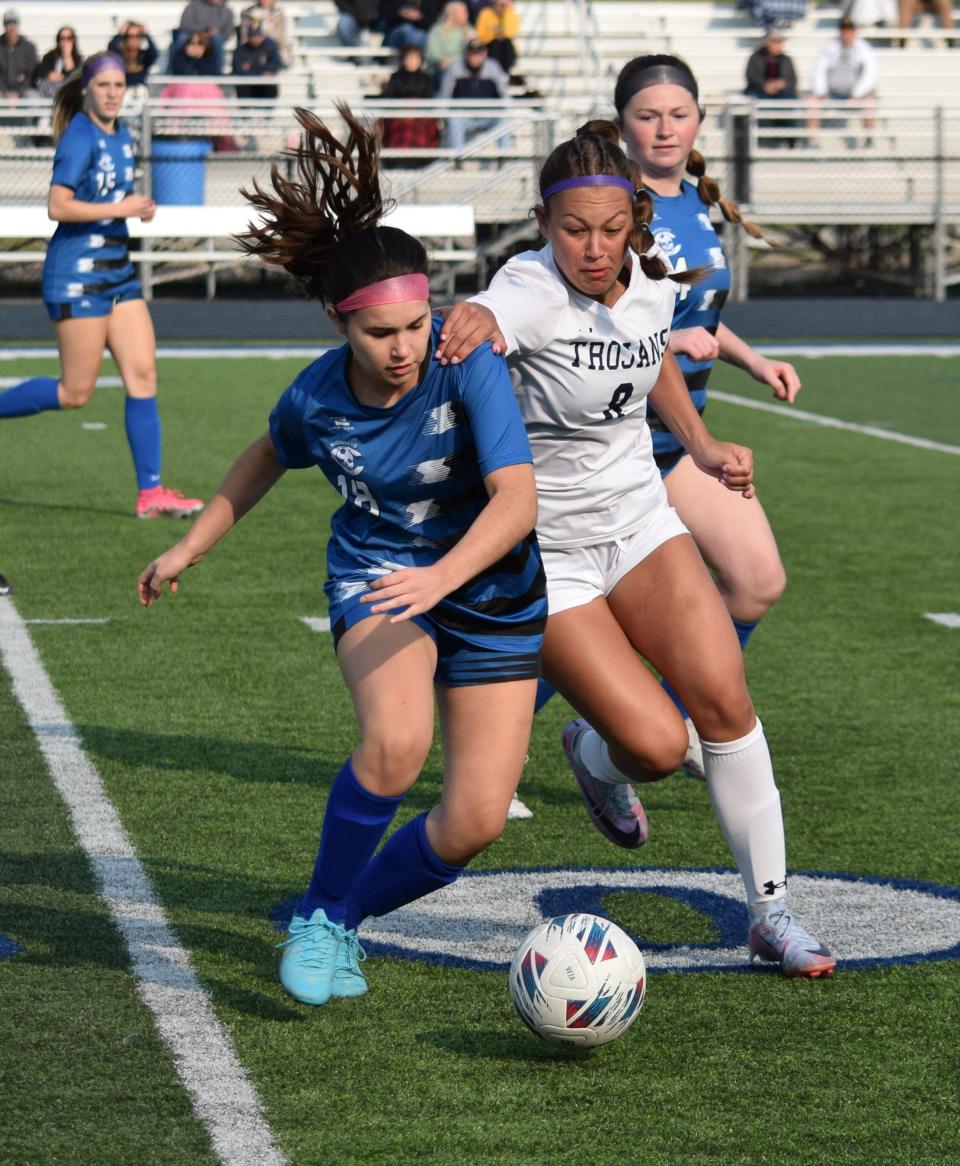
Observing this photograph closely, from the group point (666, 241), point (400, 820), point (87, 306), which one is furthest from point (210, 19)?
point (400, 820)

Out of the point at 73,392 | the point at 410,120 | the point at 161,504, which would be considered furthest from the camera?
the point at 410,120

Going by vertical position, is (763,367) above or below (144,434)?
above

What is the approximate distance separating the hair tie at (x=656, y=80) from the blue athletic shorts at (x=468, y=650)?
78.0 inches

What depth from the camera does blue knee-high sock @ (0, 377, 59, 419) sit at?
10.2 meters

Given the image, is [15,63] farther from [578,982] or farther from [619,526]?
[578,982]

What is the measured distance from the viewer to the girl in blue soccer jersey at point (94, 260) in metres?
9.78

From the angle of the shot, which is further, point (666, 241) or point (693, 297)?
point (693, 297)

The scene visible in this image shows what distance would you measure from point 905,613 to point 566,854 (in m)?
3.71

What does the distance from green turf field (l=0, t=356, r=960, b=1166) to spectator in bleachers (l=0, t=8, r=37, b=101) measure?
48.3 feet

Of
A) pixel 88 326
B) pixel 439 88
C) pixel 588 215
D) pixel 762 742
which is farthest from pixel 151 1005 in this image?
pixel 439 88

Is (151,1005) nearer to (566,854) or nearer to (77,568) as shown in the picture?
(566,854)

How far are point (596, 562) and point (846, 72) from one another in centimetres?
2250

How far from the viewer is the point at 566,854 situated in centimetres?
527

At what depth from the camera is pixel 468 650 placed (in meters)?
4.04
